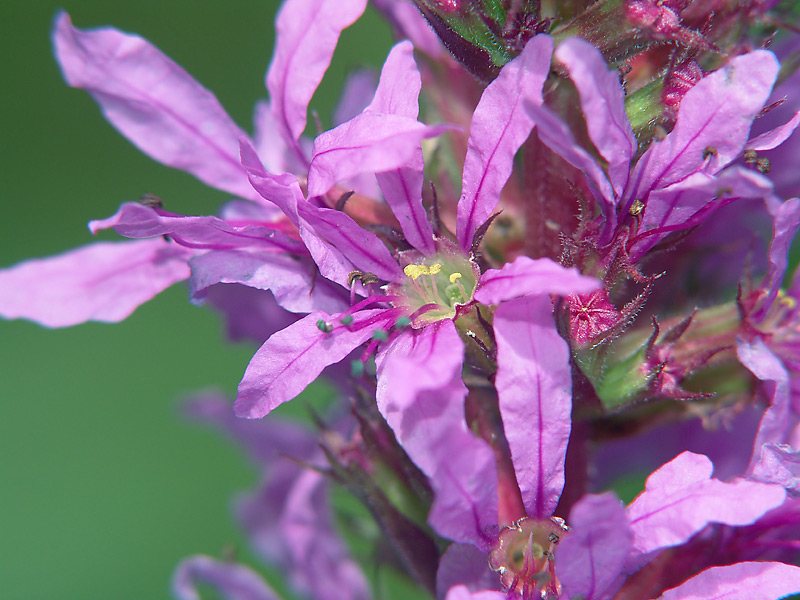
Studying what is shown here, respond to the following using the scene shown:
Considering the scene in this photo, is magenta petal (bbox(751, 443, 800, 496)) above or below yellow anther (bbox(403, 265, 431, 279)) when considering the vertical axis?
below

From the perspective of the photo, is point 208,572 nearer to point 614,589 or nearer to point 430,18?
point 614,589

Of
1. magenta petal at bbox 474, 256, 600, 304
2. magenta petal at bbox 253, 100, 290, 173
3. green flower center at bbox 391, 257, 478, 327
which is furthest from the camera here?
magenta petal at bbox 253, 100, 290, 173

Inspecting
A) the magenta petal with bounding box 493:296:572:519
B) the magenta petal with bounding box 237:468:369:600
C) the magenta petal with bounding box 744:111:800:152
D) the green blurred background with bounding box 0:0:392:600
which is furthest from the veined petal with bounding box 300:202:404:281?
the green blurred background with bounding box 0:0:392:600

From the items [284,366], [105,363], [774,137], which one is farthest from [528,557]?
[105,363]

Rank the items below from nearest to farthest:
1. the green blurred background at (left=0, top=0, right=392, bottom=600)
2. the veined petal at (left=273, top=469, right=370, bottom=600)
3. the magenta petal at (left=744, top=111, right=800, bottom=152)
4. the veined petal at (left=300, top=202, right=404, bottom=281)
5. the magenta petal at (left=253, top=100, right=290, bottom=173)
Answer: the magenta petal at (left=744, top=111, right=800, bottom=152) → the veined petal at (left=300, top=202, right=404, bottom=281) → the magenta petal at (left=253, top=100, right=290, bottom=173) → the veined petal at (left=273, top=469, right=370, bottom=600) → the green blurred background at (left=0, top=0, right=392, bottom=600)

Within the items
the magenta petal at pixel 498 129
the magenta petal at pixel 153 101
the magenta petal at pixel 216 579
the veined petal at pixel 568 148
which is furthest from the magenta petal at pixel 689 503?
the magenta petal at pixel 216 579

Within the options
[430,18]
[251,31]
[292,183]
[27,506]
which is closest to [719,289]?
[430,18]

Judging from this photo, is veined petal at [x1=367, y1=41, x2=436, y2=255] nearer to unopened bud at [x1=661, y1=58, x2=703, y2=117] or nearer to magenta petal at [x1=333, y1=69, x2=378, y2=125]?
unopened bud at [x1=661, y1=58, x2=703, y2=117]
